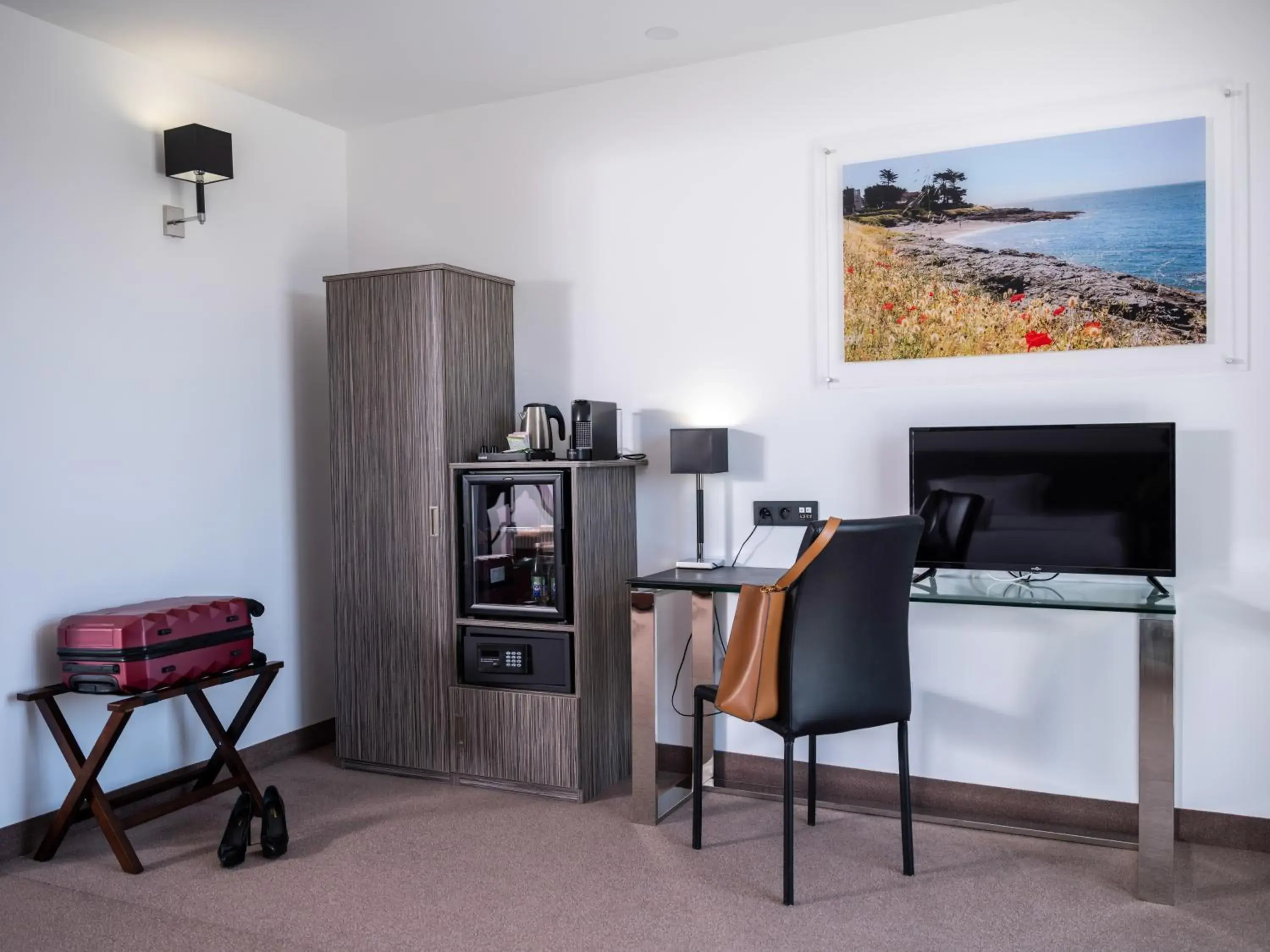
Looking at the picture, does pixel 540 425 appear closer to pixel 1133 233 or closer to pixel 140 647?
pixel 140 647

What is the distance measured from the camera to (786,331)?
3541 mm

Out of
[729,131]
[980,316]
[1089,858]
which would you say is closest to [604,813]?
[1089,858]

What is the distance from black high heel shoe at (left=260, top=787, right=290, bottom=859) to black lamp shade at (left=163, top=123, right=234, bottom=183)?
210cm

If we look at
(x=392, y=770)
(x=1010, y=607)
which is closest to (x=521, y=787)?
(x=392, y=770)

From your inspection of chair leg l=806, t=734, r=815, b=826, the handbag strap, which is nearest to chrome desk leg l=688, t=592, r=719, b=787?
chair leg l=806, t=734, r=815, b=826

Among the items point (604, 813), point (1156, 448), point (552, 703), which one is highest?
point (1156, 448)

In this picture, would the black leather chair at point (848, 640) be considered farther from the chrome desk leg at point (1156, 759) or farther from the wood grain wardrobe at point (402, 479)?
the wood grain wardrobe at point (402, 479)

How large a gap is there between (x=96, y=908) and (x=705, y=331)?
2.58m

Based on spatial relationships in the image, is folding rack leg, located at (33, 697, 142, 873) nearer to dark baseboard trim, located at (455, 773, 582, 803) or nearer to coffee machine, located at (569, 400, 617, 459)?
dark baseboard trim, located at (455, 773, 582, 803)

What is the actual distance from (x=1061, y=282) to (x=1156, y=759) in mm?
1436

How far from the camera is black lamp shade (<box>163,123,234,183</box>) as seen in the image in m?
3.47

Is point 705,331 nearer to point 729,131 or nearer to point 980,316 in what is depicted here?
point 729,131

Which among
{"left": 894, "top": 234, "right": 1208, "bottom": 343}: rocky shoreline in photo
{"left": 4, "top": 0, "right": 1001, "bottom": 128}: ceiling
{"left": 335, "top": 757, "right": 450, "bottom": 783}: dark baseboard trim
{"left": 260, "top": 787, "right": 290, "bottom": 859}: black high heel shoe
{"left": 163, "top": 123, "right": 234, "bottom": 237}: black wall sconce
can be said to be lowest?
{"left": 335, "top": 757, "right": 450, "bottom": 783}: dark baseboard trim

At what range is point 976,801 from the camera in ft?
10.8
